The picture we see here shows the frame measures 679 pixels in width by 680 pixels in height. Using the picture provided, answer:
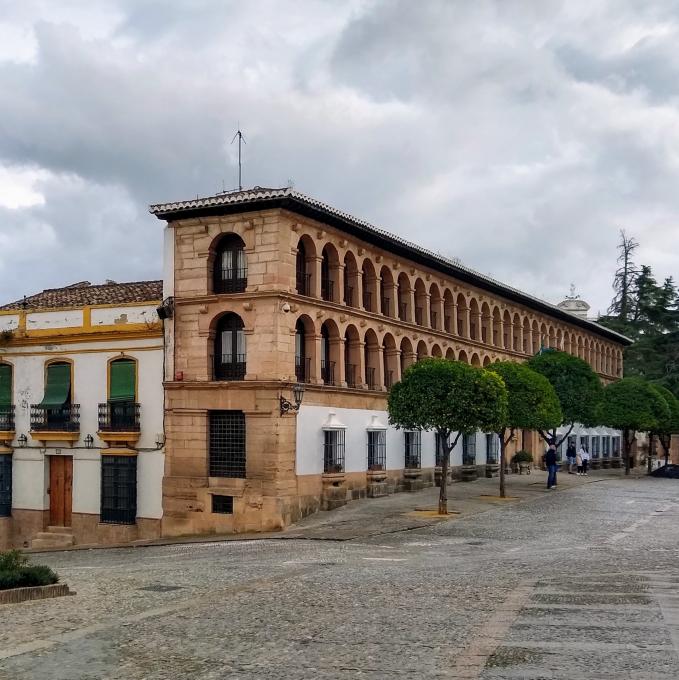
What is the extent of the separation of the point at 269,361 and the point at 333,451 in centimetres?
443

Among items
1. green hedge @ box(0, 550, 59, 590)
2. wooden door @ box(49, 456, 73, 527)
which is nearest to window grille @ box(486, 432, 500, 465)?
wooden door @ box(49, 456, 73, 527)

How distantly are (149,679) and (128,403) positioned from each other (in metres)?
21.7

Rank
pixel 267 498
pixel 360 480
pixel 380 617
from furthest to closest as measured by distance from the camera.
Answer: pixel 360 480
pixel 267 498
pixel 380 617

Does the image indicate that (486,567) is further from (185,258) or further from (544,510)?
(185,258)

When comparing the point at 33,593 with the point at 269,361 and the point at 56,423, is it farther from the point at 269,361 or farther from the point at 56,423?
the point at 56,423

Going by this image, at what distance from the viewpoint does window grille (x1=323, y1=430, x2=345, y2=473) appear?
30.5 m

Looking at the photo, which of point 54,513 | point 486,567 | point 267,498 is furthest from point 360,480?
point 486,567

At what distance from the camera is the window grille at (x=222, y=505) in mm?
28719

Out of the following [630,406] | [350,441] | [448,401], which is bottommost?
[350,441]

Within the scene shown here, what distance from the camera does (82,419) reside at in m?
31.6

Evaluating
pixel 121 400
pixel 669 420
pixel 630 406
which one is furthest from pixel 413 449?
pixel 669 420

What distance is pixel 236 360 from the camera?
95.8 feet

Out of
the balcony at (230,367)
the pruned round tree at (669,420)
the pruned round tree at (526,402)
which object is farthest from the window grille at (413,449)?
the pruned round tree at (669,420)

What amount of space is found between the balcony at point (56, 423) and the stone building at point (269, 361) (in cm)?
383
